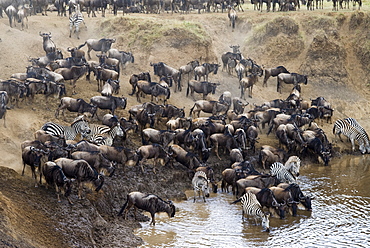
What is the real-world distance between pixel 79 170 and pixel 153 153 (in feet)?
13.4

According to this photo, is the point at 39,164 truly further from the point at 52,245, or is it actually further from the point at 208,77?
the point at 208,77

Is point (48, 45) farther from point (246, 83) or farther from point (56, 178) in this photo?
point (56, 178)

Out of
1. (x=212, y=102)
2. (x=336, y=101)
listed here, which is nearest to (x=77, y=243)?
(x=212, y=102)

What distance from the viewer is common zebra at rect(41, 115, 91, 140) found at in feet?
63.6

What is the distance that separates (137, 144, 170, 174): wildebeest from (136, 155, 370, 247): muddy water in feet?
5.17

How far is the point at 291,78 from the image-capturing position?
101 ft

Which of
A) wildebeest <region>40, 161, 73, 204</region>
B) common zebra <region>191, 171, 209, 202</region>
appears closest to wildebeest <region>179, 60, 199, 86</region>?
common zebra <region>191, 171, 209, 202</region>

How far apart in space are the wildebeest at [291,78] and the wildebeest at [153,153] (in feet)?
41.8

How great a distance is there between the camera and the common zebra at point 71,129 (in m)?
19.4

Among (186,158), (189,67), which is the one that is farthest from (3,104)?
(189,67)

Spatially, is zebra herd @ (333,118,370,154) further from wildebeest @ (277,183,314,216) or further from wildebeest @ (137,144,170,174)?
wildebeest @ (137,144,170,174)

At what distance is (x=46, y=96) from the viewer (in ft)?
75.7

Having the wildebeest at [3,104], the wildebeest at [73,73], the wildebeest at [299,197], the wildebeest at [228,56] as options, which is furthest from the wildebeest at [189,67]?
the wildebeest at [299,197]

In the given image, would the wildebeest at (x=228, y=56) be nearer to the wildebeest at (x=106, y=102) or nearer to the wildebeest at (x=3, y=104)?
the wildebeest at (x=106, y=102)
